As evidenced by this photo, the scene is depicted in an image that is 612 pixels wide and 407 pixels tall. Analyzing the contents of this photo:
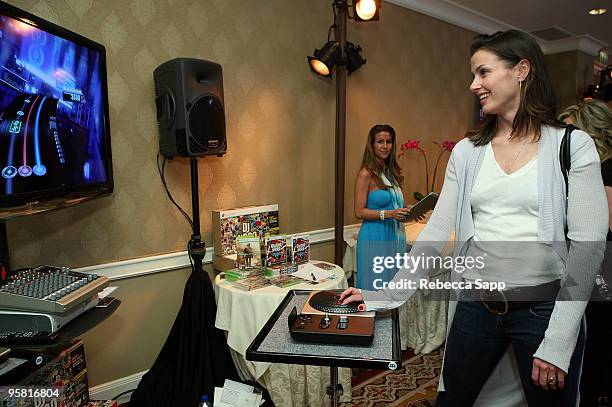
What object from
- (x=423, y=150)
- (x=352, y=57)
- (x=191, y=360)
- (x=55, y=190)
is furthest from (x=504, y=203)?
(x=423, y=150)

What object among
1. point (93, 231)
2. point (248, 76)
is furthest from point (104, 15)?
point (93, 231)

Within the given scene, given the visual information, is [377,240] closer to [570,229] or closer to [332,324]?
[570,229]

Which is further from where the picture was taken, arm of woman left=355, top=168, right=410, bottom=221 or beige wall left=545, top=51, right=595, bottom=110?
beige wall left=545, top=51, right=595, bottom=110

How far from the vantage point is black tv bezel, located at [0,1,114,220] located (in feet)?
4.48

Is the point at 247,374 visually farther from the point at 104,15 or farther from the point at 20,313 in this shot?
the point at 104,15

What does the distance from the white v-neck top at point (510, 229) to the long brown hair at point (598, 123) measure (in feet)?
2.52

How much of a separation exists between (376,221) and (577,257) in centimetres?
189

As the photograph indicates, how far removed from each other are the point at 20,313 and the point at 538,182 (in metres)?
1.50

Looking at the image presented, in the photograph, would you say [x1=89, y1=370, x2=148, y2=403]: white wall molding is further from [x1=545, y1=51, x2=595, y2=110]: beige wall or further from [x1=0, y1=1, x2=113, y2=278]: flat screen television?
[x1=545, y1=51, x2=595, y2=110]: beige wall

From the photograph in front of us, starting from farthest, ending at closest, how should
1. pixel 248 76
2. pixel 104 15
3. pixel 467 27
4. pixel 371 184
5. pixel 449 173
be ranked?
pixel 467 27 < pixel 371 184 < pixel 248 76 < pixel 104 15 < pixel 449 173

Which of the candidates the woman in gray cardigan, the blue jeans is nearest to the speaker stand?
the woman in gray cardigan

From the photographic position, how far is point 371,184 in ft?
10.2

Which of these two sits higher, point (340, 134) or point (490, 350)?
point (340, 134)

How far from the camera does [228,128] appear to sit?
2785 mm
